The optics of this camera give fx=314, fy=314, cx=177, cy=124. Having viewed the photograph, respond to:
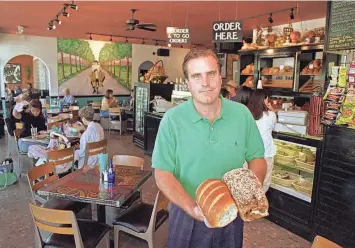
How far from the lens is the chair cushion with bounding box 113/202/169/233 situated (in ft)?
9.02

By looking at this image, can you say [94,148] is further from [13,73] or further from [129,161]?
[13,73]

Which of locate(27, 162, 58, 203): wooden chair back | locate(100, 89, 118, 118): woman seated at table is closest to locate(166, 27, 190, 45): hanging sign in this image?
locate(27, 162, 58, 203): wooden chair back

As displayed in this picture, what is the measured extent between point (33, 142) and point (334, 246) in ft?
16.2

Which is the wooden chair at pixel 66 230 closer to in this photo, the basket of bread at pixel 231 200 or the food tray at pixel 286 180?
the basket of bread at pixel 231 200

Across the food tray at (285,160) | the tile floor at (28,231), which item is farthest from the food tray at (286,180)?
the tile floor at (28,231)

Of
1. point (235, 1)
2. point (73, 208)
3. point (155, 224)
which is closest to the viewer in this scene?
point (155, 224)

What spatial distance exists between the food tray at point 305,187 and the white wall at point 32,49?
10.8m

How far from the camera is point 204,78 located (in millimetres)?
1391

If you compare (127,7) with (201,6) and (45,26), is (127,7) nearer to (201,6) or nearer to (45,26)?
(201,6)

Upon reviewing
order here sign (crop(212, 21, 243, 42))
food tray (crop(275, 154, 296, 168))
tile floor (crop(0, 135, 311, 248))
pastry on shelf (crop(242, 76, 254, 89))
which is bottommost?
tile floor (crop(0, 135, 311, 248))

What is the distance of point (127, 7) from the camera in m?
6.63

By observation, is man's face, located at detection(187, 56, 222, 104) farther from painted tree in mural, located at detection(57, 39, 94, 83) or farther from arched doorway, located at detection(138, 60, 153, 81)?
arched doorway, located at detection(138, 60, 153, 81)

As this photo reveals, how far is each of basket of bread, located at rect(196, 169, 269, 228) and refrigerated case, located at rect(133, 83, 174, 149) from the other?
6353 millimetres

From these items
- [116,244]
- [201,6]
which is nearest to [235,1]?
[201,6]
